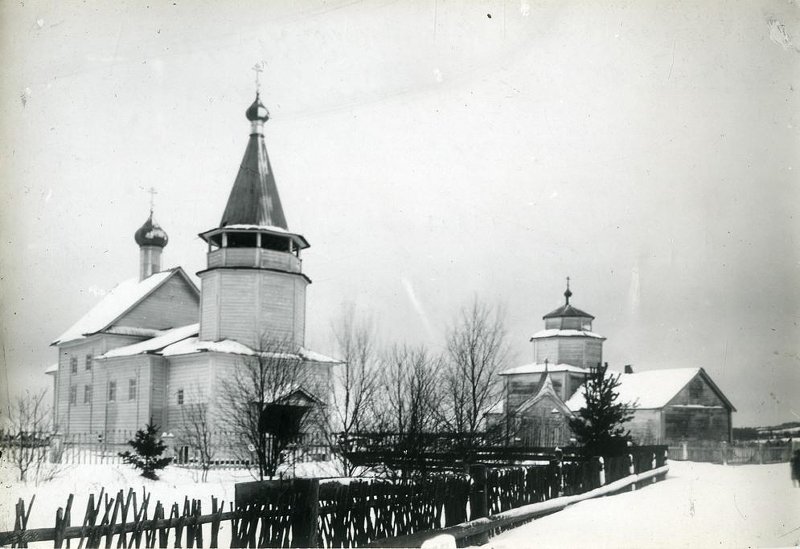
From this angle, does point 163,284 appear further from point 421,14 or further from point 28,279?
point 421,14

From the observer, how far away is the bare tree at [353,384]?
20.1m

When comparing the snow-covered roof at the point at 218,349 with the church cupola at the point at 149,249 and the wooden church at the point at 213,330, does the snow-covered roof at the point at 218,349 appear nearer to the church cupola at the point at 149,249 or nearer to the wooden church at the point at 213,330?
the wooden church at the point at 213,330

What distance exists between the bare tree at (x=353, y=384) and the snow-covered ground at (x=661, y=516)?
383 cm

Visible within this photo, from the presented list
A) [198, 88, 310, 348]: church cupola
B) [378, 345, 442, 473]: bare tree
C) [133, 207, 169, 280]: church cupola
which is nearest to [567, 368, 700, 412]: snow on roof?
[198, 88, 310, 348]: church cupola

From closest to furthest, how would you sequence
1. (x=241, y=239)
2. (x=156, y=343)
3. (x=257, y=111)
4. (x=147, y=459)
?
(x=257, y=111) → (x=147, y=459) → (x=241, y=239) → (x=156, y=343)

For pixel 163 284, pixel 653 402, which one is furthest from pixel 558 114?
pixel 653 402

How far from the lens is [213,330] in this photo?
3180 cm

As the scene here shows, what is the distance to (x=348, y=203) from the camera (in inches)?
758

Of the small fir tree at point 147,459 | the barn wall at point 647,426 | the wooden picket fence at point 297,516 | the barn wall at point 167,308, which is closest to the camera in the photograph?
the wooden picket fence at point 297,516

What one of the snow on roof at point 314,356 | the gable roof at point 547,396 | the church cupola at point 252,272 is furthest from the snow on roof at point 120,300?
the gable roof at point 547,396

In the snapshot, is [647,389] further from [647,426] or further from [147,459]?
[147,459]

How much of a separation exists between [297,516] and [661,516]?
25.3 ft

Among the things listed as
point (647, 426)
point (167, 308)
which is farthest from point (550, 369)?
point (167, 308)

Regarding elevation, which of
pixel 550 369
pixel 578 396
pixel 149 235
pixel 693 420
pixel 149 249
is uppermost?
pixel 149 235
